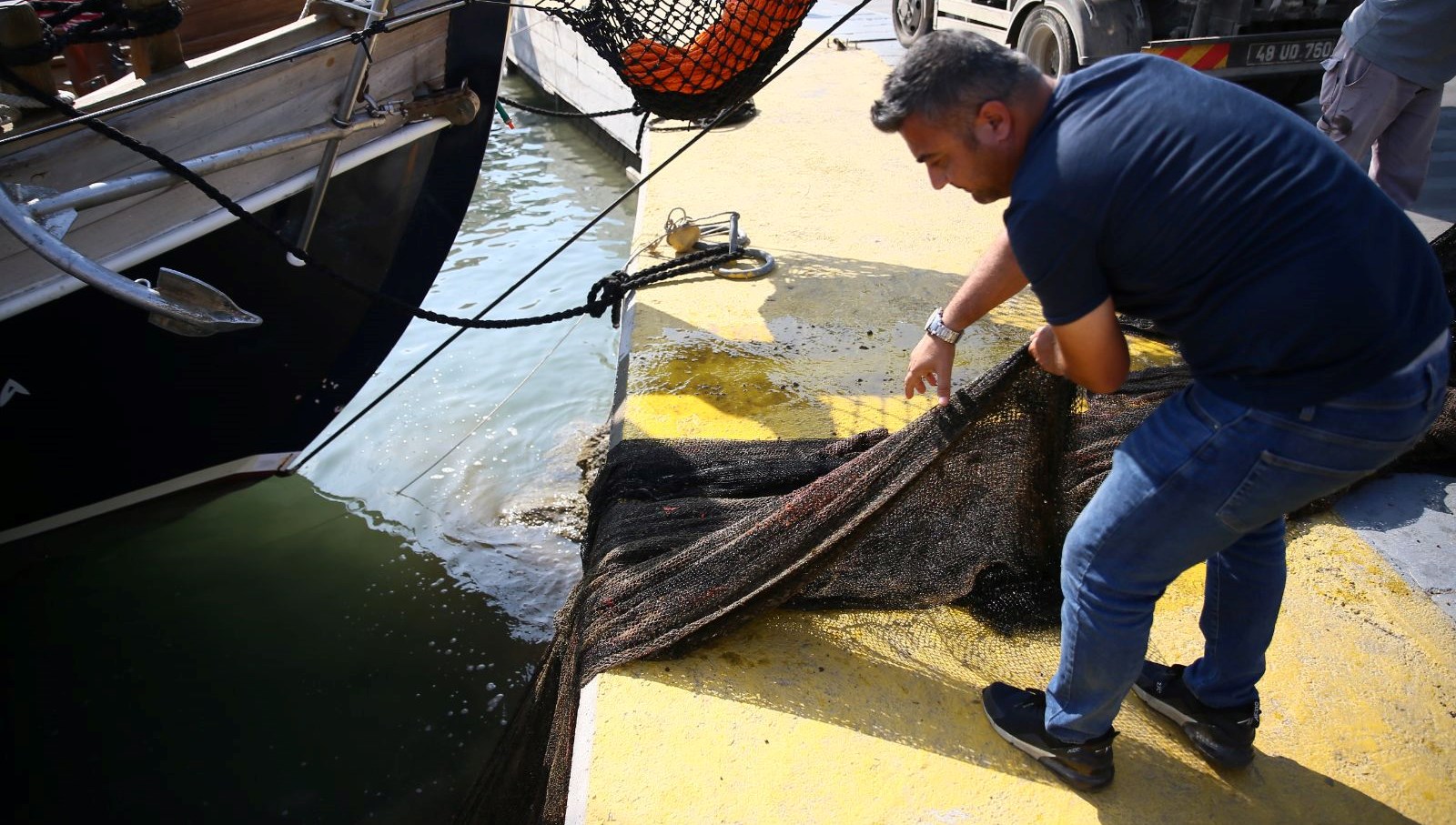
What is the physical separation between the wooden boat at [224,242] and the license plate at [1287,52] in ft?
16.8

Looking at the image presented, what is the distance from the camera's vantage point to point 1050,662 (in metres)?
2.75

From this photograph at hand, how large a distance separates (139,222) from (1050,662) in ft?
12.0

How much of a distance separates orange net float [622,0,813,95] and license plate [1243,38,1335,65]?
427 centimetres

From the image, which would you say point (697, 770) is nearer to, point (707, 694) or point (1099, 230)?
point (707, 694)

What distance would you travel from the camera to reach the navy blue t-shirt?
173 centimetres

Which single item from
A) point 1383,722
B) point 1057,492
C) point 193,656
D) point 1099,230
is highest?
point 1099,230

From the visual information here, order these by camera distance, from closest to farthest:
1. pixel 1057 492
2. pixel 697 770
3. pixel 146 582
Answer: pixel 697 770
pixel 1057 492
pixel 146 582

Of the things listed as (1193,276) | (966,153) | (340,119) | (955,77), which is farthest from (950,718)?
(340,119)

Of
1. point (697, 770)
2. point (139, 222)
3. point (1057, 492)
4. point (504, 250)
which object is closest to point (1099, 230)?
point (1057, 492)

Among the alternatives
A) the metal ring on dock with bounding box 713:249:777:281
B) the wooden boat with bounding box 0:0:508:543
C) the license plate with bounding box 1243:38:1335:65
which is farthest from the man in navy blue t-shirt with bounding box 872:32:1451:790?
the license plate with bounding box 1243:38:1335:65

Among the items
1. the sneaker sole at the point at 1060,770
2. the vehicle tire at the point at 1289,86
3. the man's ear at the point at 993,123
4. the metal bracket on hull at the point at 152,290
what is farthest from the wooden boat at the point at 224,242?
the vehicle tire at the point at 1289,86

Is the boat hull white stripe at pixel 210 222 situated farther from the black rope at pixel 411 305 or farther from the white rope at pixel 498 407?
the white rope at pixel 498 407

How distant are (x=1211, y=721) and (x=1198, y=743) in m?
0.08

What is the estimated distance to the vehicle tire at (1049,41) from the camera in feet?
23.6
